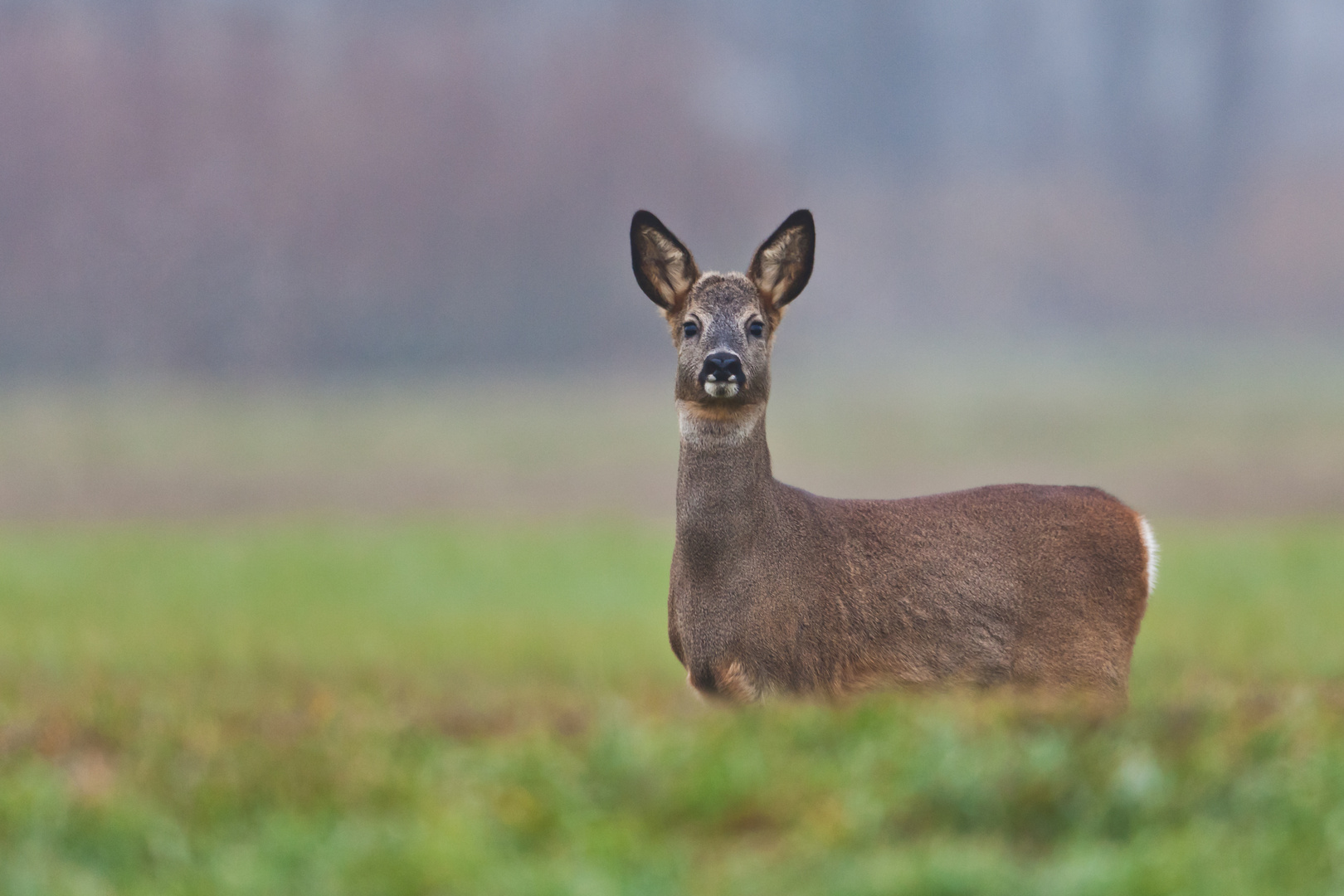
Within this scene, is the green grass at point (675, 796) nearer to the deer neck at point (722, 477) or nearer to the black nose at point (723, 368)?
the deer neck at point (722, 477)

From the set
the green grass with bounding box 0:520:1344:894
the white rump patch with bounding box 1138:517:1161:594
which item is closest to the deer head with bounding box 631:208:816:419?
the green grass with bounding box 0:520:1344:894

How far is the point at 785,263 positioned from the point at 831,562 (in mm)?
1621

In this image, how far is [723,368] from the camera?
8.23 metres

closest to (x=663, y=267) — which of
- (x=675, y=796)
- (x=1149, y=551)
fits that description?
(x=1149, y=551)

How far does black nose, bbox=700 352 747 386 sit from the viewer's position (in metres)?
8.23

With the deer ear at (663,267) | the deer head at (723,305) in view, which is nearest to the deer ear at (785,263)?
the deer head at (723,305)

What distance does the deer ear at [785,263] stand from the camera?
8867mm

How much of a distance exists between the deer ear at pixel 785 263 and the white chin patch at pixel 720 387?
2.69 ft

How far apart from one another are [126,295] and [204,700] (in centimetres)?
4873

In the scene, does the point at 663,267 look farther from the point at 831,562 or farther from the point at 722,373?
the point at 831,562

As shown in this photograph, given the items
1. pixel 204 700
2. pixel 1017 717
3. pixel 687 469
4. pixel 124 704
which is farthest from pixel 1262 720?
pixel 204 700

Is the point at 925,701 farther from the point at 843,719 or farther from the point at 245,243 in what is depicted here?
the point at 245,243

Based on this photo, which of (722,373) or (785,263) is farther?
(785,263)

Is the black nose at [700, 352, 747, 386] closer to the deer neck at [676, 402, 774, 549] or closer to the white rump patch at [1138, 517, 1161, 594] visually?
the deer neck at [676, 402, 774, 549]
